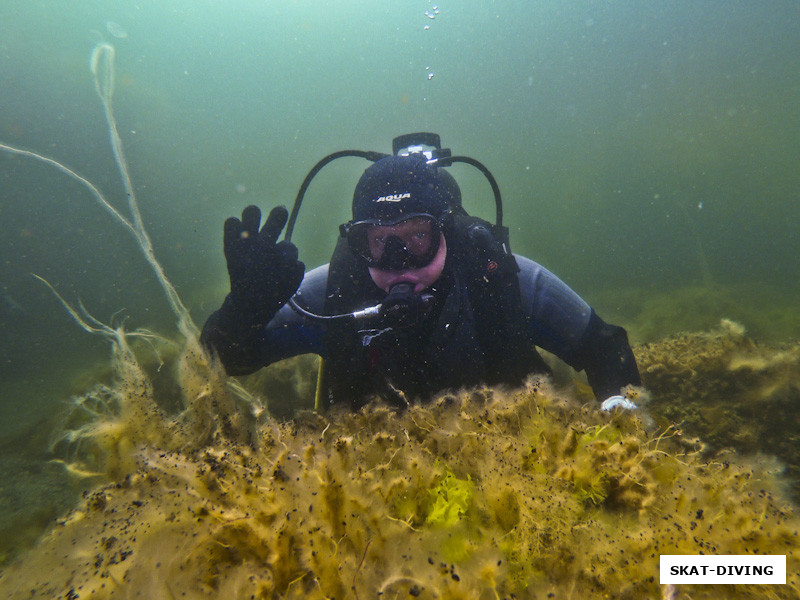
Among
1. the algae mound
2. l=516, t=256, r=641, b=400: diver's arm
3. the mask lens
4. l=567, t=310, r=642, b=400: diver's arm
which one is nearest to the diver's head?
the mask lens

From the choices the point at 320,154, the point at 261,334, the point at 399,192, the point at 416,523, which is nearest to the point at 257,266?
the point at 261,334

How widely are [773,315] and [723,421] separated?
1245cm

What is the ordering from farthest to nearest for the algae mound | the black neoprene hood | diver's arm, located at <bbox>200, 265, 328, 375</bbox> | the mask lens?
the black neoprene hood → the mask lens → diver's arm, located at <bbox>200, 265, 328, 375</bbox> → the algae mound

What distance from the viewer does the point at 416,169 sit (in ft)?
12.0

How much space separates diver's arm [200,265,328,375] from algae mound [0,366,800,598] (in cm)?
155

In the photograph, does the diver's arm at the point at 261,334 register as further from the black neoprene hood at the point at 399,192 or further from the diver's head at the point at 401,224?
the black neoprene hood at the point at 399,192

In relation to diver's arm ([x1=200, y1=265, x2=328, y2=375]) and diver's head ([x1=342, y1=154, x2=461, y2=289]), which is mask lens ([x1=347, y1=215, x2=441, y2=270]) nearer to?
diver's head ([x1=342, y1=154, x2=461, y2=289])

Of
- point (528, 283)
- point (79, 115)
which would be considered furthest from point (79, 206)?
point (528, 283)

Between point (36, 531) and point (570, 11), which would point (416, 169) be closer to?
point (36, 531)

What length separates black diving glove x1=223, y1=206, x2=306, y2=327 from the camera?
3.05 meters

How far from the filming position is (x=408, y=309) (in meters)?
3.00

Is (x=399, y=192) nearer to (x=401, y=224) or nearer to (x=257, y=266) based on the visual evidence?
(x=401, y=224)

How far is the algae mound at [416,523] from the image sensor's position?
112 centimetres

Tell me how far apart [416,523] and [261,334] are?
2574 mm
